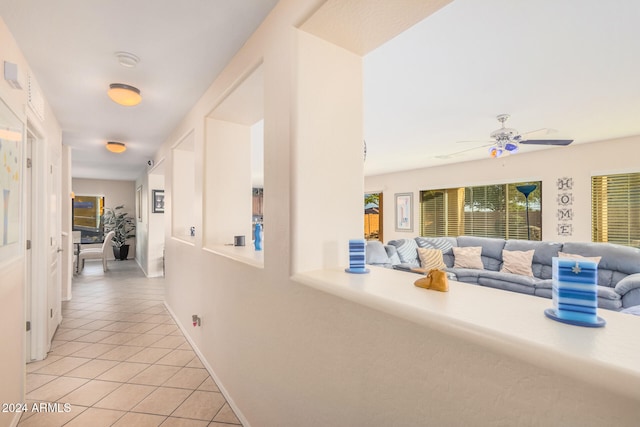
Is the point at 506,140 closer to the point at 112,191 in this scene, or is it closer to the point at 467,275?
the point at 467,275

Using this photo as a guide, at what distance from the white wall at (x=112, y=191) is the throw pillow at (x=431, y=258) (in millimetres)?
8261

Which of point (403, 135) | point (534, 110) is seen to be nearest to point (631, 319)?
point (534, 110)

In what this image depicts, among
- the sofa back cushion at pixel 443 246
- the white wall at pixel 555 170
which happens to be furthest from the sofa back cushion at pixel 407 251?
the white wall at pixel 555 170

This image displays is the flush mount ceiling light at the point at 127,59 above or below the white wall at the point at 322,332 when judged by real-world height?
above

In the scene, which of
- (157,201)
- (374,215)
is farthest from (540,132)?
(157,201)

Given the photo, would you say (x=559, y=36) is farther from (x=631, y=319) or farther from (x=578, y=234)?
(x=578, y=234)

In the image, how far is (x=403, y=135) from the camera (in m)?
4.59

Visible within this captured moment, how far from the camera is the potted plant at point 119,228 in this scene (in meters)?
8.88

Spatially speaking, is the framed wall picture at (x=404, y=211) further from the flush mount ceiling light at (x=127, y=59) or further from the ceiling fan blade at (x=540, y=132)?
the flush mount ceiling light at (x=127, y=59)

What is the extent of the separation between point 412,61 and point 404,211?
5953 millimetres

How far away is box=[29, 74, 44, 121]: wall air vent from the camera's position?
2.29 m

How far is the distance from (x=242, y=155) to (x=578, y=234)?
18.0 feet

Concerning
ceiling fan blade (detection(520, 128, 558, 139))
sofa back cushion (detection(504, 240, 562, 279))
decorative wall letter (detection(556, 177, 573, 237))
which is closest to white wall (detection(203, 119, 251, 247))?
ceiling fan blade (detection(520, 128, 558, 139))

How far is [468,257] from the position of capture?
537 cm
